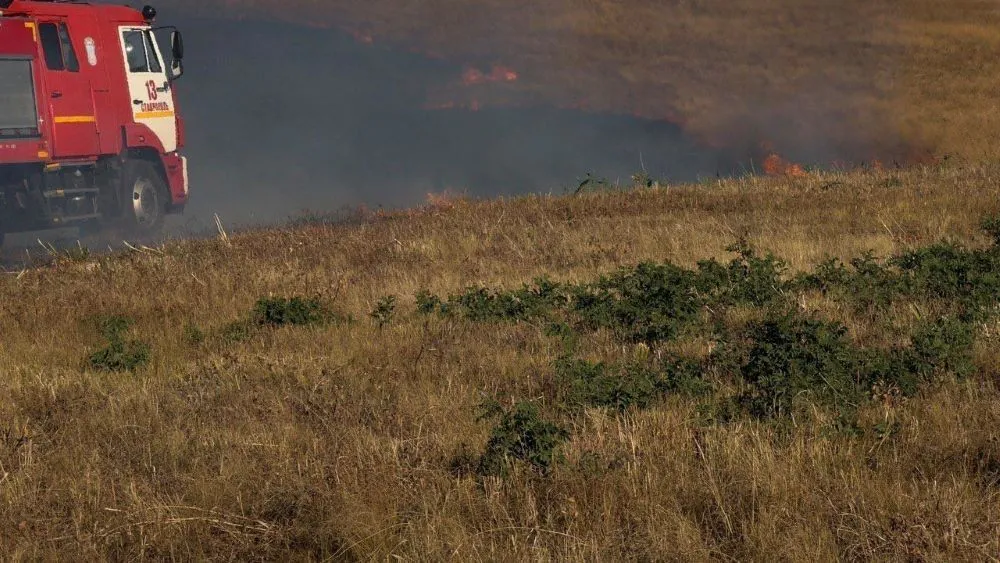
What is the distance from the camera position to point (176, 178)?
76.9 ft

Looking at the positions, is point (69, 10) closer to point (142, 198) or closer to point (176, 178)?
point (142, 198)

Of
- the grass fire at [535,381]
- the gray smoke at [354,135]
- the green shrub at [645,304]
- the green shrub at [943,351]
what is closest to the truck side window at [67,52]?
the grass fire at [535,381]

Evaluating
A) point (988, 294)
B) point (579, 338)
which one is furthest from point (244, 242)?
point (988, 294)

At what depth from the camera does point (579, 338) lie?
29.6 feet

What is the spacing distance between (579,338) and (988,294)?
334 centimetres

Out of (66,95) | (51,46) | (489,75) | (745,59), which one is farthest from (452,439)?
(489,75)

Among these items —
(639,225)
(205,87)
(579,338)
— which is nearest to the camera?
(579,338)

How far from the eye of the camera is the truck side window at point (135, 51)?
2186 centimetres

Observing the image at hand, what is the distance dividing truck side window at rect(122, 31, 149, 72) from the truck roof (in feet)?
0.90

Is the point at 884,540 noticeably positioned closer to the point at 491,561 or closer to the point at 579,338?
the point at 491,561

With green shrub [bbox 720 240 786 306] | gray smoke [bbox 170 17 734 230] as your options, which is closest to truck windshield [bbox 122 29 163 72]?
gray smoke [bbox 170 17 734 230]

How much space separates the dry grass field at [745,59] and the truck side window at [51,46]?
22.6 metres

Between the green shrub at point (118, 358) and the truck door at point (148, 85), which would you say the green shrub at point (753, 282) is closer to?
the green shrub at point (118, 358)

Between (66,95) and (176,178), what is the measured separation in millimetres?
3481
